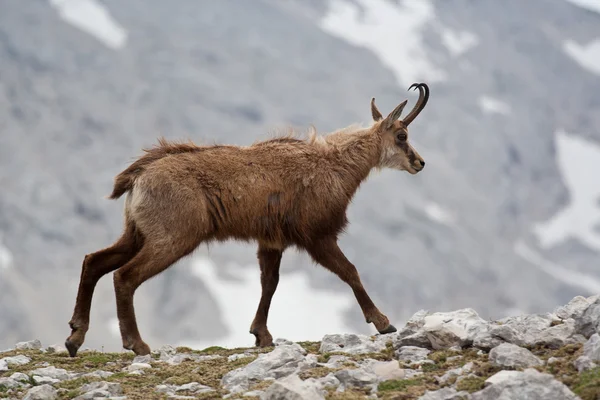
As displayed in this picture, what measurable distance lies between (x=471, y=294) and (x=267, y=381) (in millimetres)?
156801

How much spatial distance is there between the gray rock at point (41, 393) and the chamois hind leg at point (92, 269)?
9.45 feet

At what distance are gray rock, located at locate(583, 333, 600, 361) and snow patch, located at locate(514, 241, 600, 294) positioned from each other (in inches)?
6343

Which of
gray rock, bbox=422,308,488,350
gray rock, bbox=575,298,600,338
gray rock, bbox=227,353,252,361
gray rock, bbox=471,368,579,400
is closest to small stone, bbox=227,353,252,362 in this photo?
gray rock, bbox=227,353,252,361

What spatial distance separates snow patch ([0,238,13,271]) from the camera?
150 meters

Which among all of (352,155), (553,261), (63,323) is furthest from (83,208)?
(352,155)

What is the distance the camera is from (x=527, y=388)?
24.9 feet

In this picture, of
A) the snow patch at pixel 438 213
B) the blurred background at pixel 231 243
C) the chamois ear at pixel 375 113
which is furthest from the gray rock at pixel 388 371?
the snow patch at pixel 438 213

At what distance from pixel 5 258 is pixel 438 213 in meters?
84.2

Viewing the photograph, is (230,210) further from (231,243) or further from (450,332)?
(231,243)

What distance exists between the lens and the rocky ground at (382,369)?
8.32 metres

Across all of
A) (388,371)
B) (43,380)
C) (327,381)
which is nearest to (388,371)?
(388,371)

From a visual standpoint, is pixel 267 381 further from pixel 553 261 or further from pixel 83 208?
pixel 553 261

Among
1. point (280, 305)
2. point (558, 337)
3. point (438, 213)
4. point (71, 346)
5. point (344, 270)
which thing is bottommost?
point (558, 337)

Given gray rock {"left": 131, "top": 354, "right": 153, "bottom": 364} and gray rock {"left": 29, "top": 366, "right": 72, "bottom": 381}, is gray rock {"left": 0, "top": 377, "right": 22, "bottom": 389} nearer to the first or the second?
gray rock {"left": 29, "top": 366, "right": 72, "bottom": 381}
